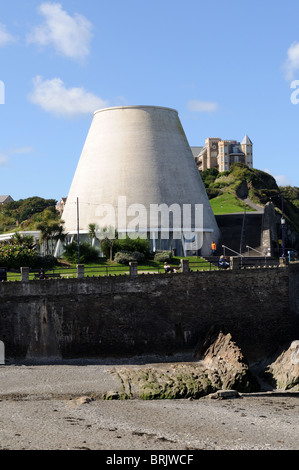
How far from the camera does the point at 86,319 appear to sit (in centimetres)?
3800

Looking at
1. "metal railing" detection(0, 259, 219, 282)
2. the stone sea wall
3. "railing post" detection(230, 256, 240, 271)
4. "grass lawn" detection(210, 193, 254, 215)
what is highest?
"grass lawn" detection(210, 193, 254, 215)

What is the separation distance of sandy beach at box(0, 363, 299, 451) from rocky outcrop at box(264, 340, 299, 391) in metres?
1.55

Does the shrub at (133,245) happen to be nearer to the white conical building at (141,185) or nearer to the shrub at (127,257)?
the shrub at (127,257)

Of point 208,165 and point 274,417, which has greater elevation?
point 208,165

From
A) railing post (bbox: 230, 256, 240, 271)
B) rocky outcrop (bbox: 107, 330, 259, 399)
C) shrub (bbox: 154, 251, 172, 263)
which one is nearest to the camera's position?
rocky outcrop (bbox: 107, 330, 259, 399)

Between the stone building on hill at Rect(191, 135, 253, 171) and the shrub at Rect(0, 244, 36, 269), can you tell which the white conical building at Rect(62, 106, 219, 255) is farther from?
the stone building on hill at Rect(191, 135, 253, 171)

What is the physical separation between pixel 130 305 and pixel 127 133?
23.1m

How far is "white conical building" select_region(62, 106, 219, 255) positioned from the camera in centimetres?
5600

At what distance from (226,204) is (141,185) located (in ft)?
83.8

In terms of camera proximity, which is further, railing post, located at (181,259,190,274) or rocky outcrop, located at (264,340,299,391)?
railing post, located at (181,259,190,274)

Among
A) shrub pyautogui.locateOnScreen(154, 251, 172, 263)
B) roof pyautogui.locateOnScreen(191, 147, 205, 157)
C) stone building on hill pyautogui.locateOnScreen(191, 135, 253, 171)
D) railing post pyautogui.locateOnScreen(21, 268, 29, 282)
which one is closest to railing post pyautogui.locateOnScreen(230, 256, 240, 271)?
shrub pyautogui.locateOnScreen(154, 251, 172, 263)
